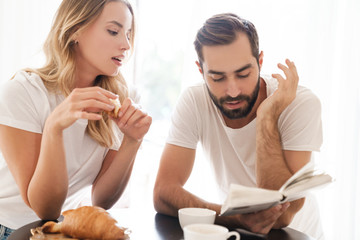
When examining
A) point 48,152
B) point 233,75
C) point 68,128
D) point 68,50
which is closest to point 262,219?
point 233,75

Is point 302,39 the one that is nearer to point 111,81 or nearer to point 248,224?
point 111,81

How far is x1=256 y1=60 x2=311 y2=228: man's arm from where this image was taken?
1645 millimetres

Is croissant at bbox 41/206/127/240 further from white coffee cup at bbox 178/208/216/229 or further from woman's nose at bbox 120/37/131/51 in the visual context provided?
woman's nose at bbox 120/37/131/51

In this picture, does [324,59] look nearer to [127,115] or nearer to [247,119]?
[247,119]

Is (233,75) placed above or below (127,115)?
above

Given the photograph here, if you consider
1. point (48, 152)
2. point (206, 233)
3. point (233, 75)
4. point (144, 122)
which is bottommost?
point (206, 233)

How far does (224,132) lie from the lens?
193 centimetres

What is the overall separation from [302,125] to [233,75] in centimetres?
37

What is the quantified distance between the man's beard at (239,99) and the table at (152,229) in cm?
60

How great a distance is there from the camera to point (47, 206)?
4.79 ft

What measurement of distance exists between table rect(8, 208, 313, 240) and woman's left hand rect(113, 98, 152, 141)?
307 mm

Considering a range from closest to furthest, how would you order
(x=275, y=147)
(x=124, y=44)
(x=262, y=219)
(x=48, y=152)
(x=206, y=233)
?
(x=206, y=233) → (x=262, y=219) → (x=48, y=152) → (x=275, y=147) → (x=124, y=44)

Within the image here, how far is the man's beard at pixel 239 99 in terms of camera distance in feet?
5.83

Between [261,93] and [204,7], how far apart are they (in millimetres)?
1393
